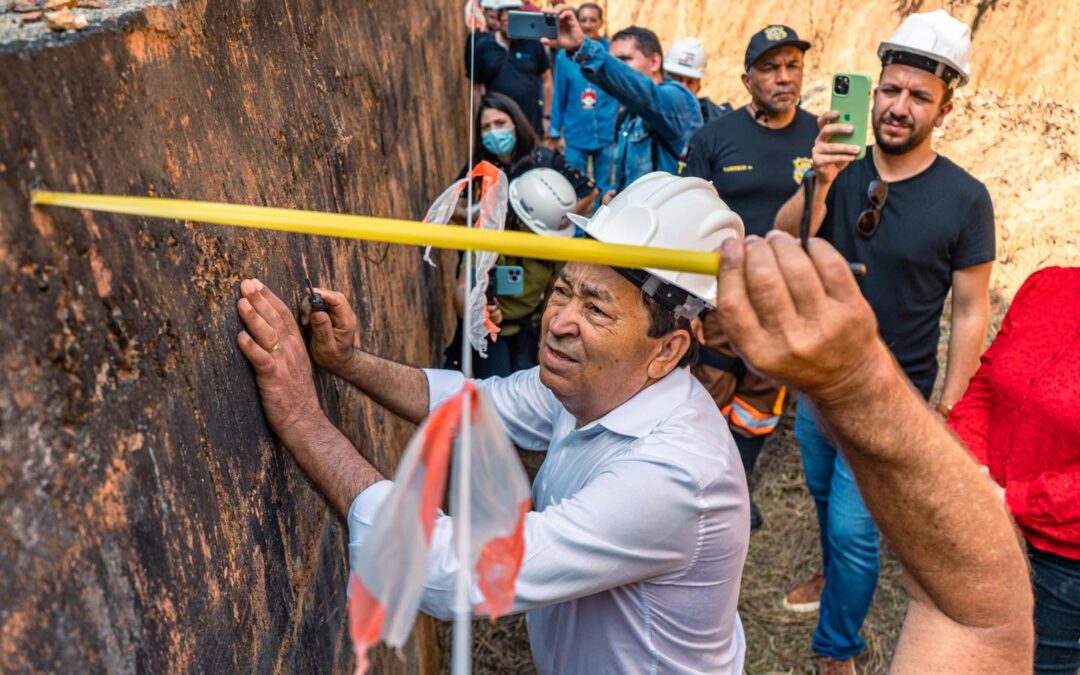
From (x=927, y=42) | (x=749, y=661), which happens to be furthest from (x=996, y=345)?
(x=749, y=661)

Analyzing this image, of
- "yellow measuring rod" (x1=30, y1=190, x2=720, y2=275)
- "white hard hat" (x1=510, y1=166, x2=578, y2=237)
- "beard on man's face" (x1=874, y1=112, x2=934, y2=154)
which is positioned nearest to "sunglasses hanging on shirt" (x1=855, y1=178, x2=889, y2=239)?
"beard on man's face" (x1=874, y1=112, x2=934, y2=154)

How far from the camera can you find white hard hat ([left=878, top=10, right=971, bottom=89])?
3426 mm

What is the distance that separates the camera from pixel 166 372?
4.15 feet

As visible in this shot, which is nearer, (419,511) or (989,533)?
(419,511)

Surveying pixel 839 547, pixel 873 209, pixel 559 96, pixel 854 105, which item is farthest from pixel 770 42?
pixel 559 96

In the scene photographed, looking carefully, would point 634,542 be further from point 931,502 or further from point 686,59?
point 686,59

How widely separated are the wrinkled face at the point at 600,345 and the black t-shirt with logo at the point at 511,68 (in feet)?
15.6

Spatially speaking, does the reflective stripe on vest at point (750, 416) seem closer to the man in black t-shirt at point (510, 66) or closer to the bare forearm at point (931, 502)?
the bare forearm at point (931, 502)

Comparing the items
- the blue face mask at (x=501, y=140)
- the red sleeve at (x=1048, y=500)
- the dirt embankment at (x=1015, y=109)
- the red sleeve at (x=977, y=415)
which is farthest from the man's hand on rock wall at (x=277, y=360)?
the dirt embankment at (x=1015, y=109)

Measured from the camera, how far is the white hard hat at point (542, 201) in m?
4.39

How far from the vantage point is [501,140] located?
488 centimetres

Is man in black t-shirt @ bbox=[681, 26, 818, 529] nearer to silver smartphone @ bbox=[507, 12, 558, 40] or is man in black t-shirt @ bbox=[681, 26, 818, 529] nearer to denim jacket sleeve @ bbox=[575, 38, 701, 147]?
denim jacket sleeve @ bbox=[575, 38, 701, 147]

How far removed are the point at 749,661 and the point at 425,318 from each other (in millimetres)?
2145

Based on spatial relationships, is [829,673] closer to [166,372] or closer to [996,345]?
[996,345]
